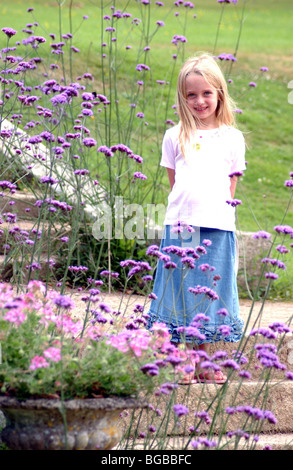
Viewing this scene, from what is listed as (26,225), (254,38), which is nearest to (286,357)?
(26,225)

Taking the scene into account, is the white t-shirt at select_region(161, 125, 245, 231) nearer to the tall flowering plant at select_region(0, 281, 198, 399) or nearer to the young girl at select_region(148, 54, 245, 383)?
the young girl at select_region(148, 54, 245, 383)

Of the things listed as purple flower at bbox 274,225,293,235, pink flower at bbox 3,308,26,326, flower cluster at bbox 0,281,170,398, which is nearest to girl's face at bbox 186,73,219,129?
purple flower at bbox 274,225,293,235

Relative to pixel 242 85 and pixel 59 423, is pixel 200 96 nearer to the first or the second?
pixel 59 423

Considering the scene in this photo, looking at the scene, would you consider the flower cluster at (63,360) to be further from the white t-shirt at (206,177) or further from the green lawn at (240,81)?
the green lawn at (240,81)

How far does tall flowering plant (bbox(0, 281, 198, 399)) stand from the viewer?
8.29 feet

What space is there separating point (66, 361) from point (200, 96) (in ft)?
6.75

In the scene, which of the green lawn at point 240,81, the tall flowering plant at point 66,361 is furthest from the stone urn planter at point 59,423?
the green lawn at point 240,81

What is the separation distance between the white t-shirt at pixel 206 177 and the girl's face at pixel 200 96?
0.11m

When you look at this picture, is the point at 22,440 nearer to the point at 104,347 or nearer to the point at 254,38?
the point at 104,347

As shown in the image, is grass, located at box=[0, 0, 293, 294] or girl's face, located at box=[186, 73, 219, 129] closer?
girl's face, located at box=[186, 73, 219, 129]

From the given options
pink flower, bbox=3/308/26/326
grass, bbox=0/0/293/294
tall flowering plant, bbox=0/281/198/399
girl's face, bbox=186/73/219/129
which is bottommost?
tall flowering plant, bbox=0/281/198/399

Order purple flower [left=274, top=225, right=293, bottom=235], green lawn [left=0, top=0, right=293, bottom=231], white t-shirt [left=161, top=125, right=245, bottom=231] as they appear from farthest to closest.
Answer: green lawn [left=0, top=0, right=293, bottom=231]
white t-shirt [left=161, top=125, right=245, bottom=231]
purple flower [left=274, top=225, right=293, bottom=235]

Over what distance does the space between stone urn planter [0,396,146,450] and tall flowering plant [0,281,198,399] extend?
5cm

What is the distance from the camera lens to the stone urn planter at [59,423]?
8.38 ft
